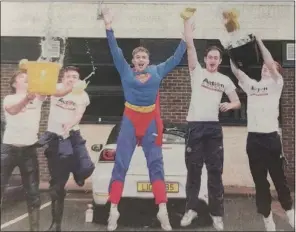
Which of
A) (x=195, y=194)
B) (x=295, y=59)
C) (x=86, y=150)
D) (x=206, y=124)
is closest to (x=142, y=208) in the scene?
Result: (x=195, y=194)

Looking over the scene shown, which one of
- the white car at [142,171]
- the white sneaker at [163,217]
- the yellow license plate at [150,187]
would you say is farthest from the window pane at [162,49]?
the white sneaker at [163,217]

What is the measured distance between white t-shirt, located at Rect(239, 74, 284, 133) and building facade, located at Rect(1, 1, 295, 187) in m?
0.06

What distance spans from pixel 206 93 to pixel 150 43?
2.18 feet

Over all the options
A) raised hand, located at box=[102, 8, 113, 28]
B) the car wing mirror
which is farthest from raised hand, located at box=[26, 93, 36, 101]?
raised hand, located at box=[102, 8, 113, 28]

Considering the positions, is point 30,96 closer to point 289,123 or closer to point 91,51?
point 91,51

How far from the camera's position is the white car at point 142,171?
326cm

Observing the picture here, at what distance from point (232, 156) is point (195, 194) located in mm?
462

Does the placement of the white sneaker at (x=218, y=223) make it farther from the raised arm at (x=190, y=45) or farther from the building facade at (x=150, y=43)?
the raised arm at (x=190, y=45)

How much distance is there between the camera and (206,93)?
3.34 meters

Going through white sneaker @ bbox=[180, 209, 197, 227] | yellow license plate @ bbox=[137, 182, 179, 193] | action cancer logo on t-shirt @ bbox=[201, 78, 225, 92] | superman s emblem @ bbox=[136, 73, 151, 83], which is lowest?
white sneaker @ bbox=[180, 209, 197, 227]

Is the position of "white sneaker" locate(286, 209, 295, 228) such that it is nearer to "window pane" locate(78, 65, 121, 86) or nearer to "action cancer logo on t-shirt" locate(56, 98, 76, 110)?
"window pane" locate(78, 65, 121, 86)

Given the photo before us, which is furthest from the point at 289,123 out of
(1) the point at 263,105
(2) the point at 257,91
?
(2) the point at 257,91

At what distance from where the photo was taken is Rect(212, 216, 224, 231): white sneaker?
128 inches

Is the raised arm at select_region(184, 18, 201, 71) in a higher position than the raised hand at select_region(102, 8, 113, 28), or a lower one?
lower
